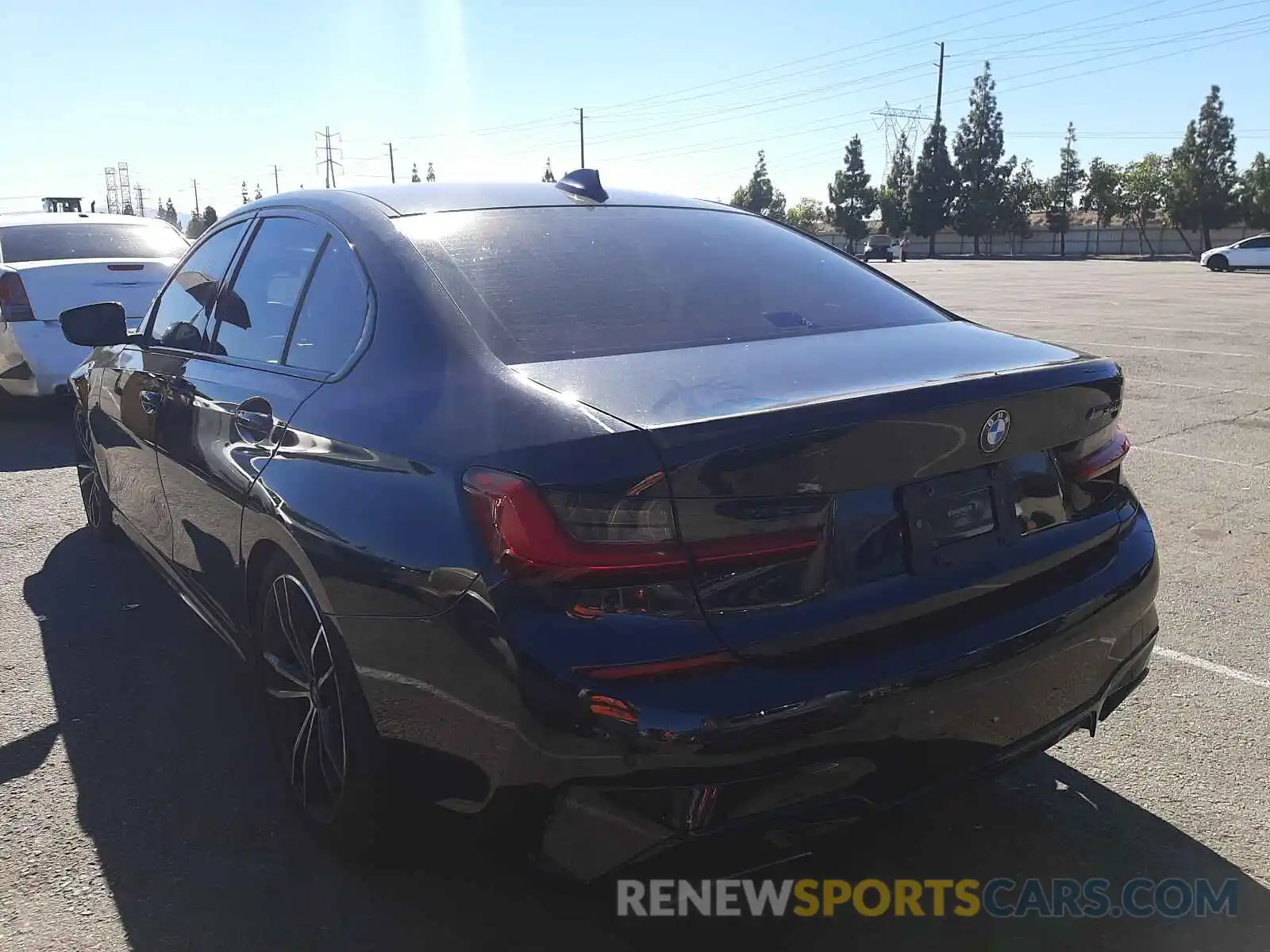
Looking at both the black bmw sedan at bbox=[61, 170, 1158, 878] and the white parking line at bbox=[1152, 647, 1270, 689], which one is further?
the white parking line at bbox=[1152, 647, 1270, 689]

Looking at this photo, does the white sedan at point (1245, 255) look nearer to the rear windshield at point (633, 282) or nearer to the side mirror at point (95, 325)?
the rear windshield at point (633, 282)

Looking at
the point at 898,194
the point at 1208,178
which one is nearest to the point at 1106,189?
the point at 1208,178

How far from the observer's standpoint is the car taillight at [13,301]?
24.9ft

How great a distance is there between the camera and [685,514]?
1.81 metres

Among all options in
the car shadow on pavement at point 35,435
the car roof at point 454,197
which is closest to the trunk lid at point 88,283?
the car shadow on pavement at point 35,435

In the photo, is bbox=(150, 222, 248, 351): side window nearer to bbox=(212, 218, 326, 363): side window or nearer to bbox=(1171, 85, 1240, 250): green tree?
bbox=(212, 218, 326, 363): side window

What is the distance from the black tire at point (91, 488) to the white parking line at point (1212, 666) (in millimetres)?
4383

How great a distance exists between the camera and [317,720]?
8.43 ft

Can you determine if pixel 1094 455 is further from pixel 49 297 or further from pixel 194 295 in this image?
pixel 49 297

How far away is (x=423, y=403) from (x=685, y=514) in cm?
69

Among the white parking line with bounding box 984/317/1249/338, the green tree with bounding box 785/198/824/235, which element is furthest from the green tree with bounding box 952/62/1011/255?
the white parking line with bounding box 984/317/1249/338

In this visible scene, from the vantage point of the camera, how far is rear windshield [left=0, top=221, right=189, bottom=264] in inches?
322

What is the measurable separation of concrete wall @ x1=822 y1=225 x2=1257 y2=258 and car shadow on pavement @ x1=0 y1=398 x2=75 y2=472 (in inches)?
2919

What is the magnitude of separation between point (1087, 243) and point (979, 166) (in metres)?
10.6
